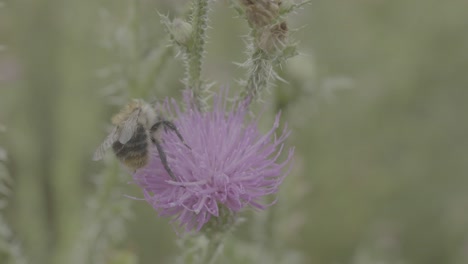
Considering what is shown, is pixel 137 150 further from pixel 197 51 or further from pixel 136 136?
pixel 197 51

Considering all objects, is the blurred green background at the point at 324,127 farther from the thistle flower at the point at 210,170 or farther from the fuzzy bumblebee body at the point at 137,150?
the fuzzy bumblebee body at the point at 137,150

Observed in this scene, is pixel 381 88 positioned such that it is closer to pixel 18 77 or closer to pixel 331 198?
pixel 331 198

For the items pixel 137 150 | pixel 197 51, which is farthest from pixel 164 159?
pixel 197 51

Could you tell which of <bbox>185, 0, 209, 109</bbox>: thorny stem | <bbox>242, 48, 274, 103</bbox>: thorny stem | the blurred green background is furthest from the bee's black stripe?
the blurred green background

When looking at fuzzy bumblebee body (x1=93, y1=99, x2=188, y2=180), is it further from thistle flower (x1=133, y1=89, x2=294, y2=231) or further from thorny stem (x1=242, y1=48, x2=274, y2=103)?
thorny stem (x1=242, y1=48, x2=274, y2=103)

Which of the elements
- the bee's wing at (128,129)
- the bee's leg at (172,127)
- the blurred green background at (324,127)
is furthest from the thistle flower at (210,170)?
the blurred green background at (324,127)

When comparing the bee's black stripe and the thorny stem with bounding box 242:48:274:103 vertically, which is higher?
the thorny stem with bounding box 242:48:274:103

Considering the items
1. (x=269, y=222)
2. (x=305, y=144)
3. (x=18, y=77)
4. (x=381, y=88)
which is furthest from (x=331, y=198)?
(x=18, y=77)
